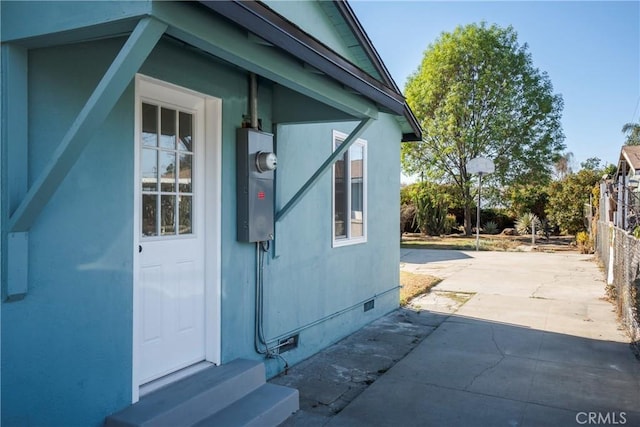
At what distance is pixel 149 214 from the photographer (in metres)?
3.53

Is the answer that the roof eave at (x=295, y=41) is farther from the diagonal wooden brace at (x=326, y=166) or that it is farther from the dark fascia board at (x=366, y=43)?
the dark fascia board at (x=366, y=43)

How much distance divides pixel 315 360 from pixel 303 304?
65cm

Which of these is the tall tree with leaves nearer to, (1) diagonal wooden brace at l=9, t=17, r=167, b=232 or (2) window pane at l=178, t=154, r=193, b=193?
(2) window pane at l=178, t=154, r=193, b=193

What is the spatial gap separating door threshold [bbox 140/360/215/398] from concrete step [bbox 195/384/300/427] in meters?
0.44

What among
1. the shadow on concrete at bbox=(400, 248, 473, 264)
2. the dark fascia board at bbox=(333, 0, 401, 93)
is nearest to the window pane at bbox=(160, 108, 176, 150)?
the dark fascia board at bbox=(333, 0, 401, 93)

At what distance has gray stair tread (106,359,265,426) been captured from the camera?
2.95 m

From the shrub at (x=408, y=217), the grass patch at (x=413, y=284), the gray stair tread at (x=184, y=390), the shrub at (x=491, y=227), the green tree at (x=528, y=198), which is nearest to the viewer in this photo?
the gray stair tread at (x=184, y=390)

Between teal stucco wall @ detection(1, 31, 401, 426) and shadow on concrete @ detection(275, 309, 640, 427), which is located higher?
teal stucco wall @ detection(1, 31, 401, 426)

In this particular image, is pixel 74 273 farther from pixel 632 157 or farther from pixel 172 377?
pixel 632 157

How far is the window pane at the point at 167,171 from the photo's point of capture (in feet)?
11.9

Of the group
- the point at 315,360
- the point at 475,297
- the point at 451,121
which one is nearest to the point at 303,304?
the point at 315,360

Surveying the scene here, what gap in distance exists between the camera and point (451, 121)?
2103 centimetres

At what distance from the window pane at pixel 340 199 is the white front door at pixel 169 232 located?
2519mm

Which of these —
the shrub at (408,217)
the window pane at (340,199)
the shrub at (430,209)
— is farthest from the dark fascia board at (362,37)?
the shrub at (408,217)
